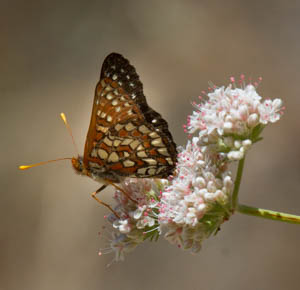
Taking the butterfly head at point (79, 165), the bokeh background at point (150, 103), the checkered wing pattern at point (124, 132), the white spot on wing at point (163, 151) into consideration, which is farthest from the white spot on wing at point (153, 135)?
the bokeh background at point (150, 103)

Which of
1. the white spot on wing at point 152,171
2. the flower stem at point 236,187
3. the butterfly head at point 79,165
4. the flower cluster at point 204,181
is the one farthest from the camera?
the butterfly head at point 79,165

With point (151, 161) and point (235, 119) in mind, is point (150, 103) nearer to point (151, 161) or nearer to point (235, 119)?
point (151, 161)

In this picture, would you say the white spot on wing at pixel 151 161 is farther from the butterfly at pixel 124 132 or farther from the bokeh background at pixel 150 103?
the bokeh background at pixel 150 103

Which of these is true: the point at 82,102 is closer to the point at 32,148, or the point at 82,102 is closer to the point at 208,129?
the point at 32,148

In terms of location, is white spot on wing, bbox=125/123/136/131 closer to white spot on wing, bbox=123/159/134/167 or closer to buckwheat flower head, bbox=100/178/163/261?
white spot on wing, bbox=123/159/134/167

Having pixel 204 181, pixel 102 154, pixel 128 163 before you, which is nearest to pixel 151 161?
pixel 128 163

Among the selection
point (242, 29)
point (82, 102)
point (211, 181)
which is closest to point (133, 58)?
point (82, 102)

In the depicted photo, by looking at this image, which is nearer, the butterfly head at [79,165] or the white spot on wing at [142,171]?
the white spot on wing at [142,171]
